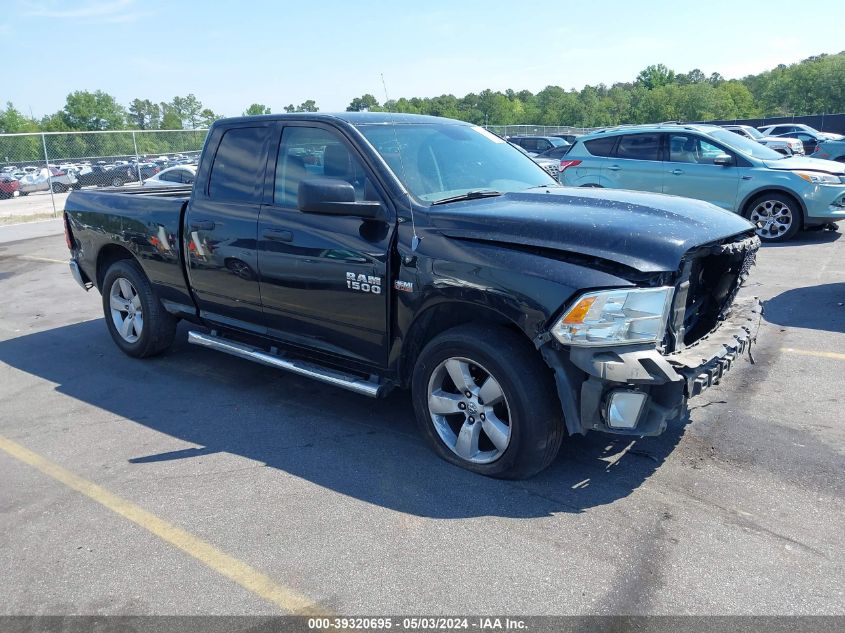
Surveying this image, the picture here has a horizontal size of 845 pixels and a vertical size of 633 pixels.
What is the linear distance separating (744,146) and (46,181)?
24.5m

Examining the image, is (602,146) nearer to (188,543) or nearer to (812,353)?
(812,353)

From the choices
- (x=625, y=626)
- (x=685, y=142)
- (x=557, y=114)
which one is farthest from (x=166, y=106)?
(x=625, y=626)

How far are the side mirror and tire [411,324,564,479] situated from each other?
0.88 meters

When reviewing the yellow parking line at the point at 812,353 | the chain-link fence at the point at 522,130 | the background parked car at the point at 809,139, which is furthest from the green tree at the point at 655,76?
the yellow parking line at the point at 812,353

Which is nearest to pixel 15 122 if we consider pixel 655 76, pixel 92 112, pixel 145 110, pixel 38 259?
pixel 92 112

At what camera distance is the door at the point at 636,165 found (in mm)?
11250

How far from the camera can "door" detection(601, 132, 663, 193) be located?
11.2 m

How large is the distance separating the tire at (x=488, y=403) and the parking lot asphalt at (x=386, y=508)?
6.1 inches

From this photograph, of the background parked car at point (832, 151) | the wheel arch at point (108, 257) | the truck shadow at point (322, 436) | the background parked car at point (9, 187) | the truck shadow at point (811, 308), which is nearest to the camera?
the truck shadow at point (322, 436)

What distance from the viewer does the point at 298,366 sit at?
470cm

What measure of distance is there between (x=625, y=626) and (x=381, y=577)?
3.42 feet

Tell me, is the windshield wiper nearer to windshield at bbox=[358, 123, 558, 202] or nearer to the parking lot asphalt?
windshield at bbox=[358, 123, 558, 202]

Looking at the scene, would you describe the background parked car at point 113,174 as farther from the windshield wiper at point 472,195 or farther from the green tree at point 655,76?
the green tree at point 655,76

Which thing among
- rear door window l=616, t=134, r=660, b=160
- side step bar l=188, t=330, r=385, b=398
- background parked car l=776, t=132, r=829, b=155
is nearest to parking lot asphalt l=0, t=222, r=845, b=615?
side step bar l=188, t=330, r=385, b=398
